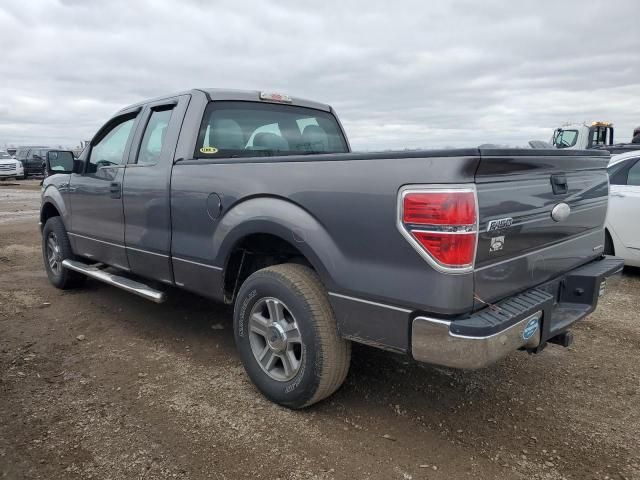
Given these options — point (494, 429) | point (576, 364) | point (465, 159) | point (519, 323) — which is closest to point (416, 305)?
point (519, 323)

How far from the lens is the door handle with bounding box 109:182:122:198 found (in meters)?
4.21

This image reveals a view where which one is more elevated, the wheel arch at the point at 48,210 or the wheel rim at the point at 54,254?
the wheel arch at the point at 48,210

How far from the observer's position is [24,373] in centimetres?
355

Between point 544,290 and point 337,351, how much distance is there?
3.85 feet

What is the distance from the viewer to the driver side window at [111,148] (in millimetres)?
4539

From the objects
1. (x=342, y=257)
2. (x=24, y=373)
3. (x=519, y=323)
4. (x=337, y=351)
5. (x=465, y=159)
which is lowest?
(x=24, y=373)

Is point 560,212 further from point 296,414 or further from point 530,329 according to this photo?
point 296,414

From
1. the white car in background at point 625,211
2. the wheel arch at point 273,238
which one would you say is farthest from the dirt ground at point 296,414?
the white car in background at point 625,211

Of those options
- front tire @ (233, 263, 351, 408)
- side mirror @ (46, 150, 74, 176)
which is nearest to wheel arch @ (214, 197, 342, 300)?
front tire @ (233, 263, 351, 408)

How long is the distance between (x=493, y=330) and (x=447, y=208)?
1.88 feet

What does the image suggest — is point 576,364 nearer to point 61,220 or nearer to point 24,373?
point 24,373

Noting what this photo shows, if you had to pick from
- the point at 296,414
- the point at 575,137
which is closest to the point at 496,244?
the point at 296,414

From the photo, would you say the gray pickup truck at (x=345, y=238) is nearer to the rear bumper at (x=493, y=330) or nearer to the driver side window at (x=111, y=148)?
the rear bumper at (x=493, y=330)

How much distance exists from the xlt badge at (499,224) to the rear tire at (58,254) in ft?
14.8
